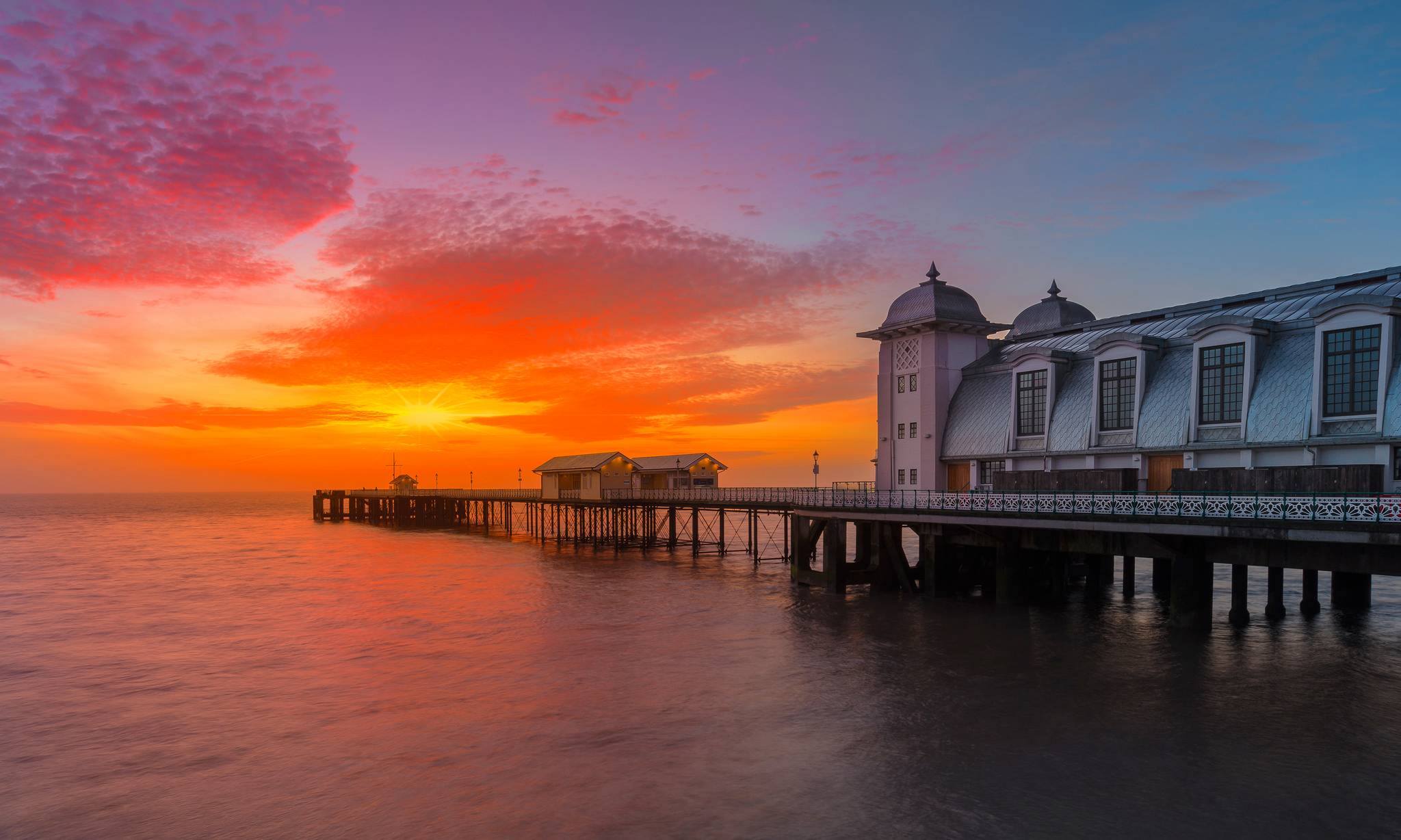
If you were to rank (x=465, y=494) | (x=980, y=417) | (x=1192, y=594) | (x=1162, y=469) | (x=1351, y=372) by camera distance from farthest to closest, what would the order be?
1. (x=465, y=494)
2. (x=980, y=417)
3. (x=1162, y=469)
4. (x=1351, y=372)
5. (x=1192, y=594)

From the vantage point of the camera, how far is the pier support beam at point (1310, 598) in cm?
3631

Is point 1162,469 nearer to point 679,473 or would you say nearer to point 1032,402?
point 1032,402

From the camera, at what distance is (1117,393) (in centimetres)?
3819

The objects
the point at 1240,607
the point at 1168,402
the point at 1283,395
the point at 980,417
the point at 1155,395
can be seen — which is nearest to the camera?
the point at 1283,395

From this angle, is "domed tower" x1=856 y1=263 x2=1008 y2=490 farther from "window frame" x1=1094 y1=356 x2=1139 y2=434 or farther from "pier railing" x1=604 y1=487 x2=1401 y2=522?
"window frame" x1=1094 y1=356 x2=1139 y2=434

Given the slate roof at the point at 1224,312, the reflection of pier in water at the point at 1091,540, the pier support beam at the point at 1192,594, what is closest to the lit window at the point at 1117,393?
the slate roof at the point at 1224,312

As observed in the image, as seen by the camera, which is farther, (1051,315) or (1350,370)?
(1051,315)

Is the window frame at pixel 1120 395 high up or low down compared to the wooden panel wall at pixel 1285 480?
up

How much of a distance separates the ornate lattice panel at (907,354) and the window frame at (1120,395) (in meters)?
10.5

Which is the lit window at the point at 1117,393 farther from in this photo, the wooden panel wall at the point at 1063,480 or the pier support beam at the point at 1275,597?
the pier support beam at the point at 1275,597

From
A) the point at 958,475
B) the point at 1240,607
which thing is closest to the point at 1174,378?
the point at 1240,607

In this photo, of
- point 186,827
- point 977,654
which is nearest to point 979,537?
point 977,654

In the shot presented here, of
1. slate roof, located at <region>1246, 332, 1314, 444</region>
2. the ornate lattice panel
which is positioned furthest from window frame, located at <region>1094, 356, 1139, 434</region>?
the ornate lattice panel

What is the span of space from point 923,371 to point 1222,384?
15.2m
